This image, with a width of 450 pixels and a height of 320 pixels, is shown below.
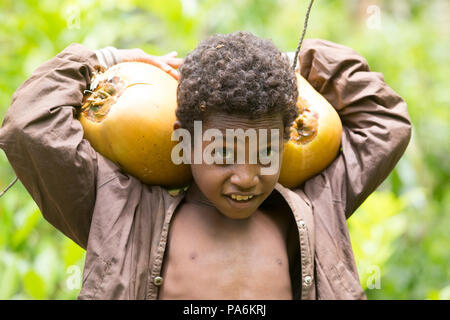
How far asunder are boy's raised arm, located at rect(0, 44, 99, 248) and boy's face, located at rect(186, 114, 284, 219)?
0.30m

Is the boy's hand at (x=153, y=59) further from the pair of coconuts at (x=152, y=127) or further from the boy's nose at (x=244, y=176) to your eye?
the boy's nose at (x=244, y=176)

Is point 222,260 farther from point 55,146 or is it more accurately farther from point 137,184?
point 55,146

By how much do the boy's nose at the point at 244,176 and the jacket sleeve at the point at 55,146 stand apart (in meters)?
0.39

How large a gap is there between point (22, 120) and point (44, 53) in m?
2.22

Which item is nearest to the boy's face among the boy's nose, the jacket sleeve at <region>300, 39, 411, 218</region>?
the boy's nose

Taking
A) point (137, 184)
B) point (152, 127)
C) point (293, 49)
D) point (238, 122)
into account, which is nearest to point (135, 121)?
point (152, 127)

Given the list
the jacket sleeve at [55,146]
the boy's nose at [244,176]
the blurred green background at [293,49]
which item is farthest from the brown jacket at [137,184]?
the blurred green background at [293,49]

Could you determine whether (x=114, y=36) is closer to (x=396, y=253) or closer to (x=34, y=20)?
(x=34, y=20)

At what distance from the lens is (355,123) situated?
5.93 feet

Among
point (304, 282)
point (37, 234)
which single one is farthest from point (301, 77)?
point (37, 234)

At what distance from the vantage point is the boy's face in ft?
4.83

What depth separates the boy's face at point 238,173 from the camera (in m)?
1.47

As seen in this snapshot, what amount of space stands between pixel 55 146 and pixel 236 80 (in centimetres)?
49

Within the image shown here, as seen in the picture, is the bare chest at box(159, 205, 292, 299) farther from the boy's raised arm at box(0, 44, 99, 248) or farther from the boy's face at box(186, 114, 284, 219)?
the boy's raised arm at box(0, 44, 99, 248)
